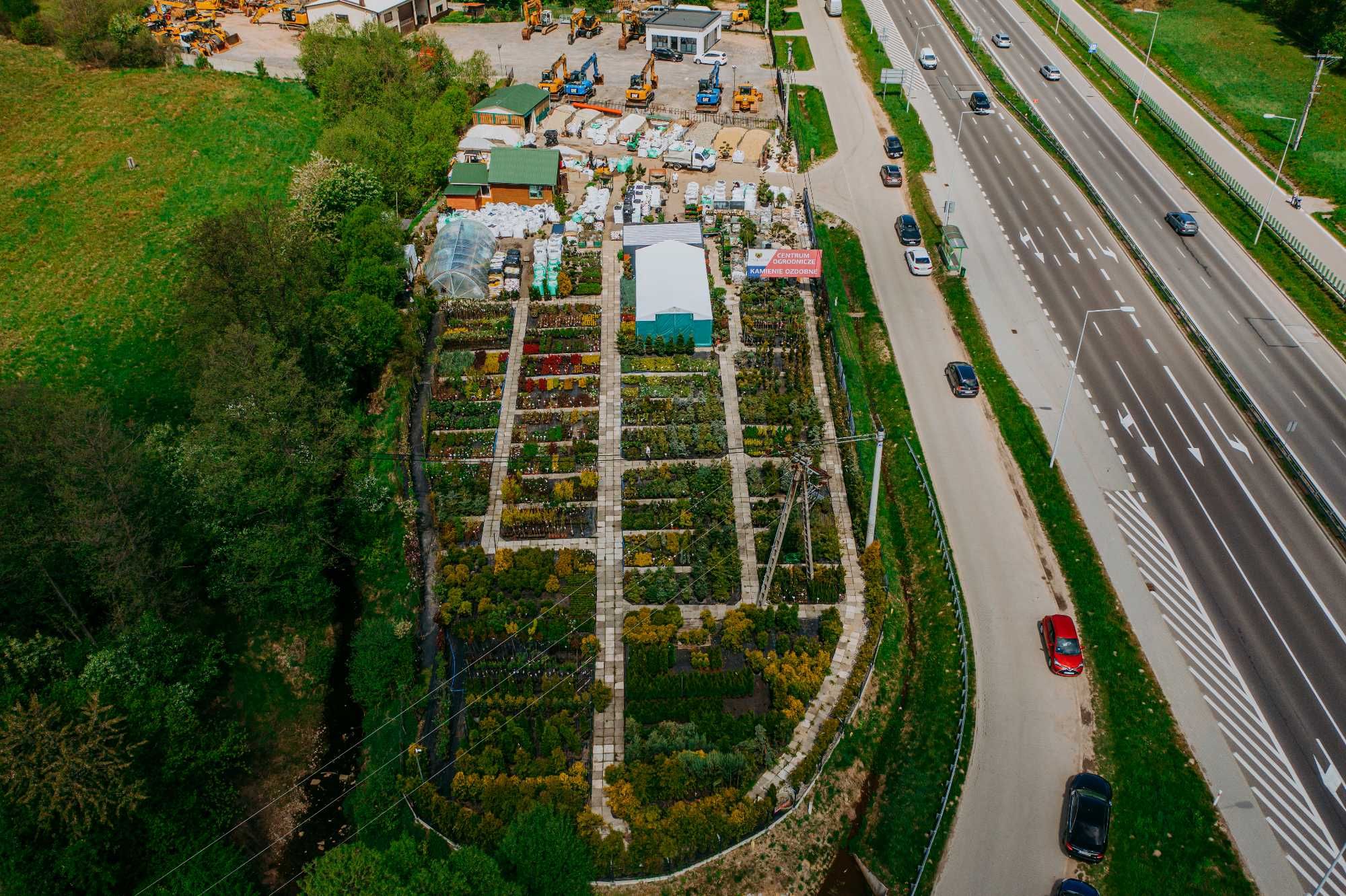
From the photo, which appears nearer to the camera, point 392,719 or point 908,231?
point 392,719

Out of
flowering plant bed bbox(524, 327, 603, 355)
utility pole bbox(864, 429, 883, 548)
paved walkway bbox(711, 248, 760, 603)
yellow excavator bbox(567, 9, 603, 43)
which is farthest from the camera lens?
yellow excavator bbox(567, 9, 603, 43)

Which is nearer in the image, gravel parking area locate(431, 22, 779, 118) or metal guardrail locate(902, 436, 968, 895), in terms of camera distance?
metal guardrail locate(902, 436, 968, 895)

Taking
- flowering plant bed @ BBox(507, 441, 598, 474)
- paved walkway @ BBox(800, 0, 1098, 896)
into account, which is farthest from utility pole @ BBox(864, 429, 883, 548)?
flowering plant bed @ BBox(507, 441, 598, 474)

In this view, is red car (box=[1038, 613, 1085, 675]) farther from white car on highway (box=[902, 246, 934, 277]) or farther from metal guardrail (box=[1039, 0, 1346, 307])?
metal guardrail (box=[1039, 0, 1346, 307])

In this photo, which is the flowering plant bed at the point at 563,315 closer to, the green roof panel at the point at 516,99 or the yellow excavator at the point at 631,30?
the green roof panel at the point at 516,99

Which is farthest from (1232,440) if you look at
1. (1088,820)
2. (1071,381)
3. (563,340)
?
(563,340)

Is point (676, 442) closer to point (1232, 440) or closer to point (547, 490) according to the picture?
point (547, 490)

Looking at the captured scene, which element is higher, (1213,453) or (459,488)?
(1213,453)
